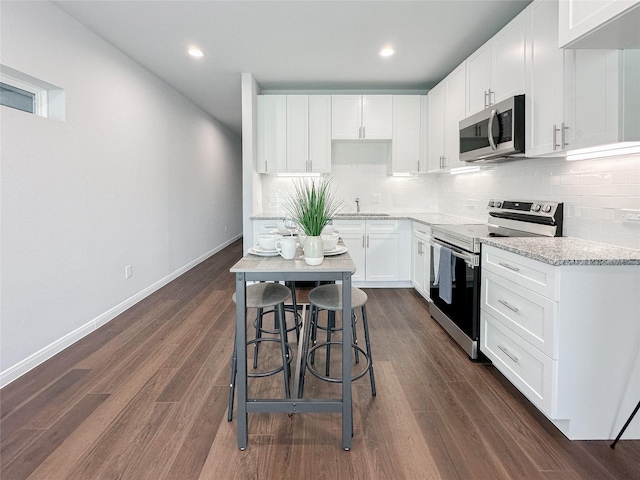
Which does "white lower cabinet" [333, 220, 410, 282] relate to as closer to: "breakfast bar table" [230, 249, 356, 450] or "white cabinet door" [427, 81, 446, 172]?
"white cabinet door" [427, 81, 446, 172]

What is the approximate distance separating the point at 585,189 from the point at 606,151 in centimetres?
34

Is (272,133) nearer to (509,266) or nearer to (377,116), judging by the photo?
(377,116)

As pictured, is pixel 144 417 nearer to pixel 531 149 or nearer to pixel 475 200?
pixel 531 149

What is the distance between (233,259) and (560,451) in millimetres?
5747

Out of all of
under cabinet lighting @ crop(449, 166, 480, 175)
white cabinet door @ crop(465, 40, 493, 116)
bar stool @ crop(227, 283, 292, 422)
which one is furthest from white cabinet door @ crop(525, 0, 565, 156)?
bar stool @ crop(227, 283, 292, 422)

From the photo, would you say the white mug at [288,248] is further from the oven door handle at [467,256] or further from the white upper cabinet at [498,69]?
the white upper cabinet at [498,69]

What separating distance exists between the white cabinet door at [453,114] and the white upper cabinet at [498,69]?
17 cm

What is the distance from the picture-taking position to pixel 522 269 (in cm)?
211

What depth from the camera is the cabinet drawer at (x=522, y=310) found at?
188 centimetres

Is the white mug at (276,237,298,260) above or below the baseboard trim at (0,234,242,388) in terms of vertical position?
above

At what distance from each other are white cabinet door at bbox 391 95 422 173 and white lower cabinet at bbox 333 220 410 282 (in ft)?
2.57

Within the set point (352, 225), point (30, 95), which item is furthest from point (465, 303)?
point (30, 95)

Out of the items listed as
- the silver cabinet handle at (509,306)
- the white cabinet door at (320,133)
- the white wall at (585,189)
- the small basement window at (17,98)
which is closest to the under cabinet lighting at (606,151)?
the white wall at (585,189)

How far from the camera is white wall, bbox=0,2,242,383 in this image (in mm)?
2533
